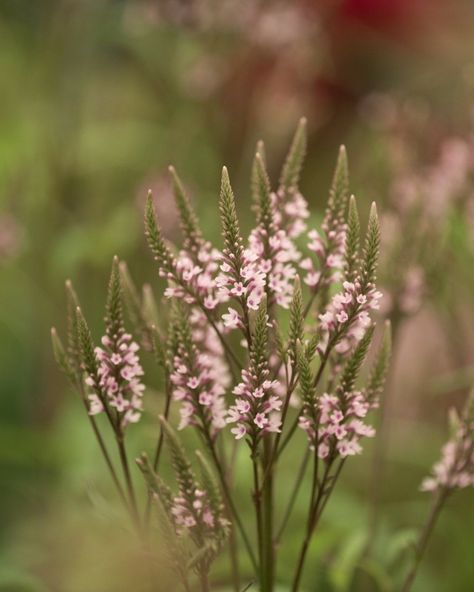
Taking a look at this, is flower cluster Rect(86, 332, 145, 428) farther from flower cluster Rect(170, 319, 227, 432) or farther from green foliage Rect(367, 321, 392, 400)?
green foliage Rect(367, 321, 392, 400)

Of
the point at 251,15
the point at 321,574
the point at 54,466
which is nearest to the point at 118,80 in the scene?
the point at 251,15

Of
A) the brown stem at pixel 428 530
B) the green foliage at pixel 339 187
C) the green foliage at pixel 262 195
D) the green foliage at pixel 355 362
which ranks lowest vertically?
the brown stem at pixel 428 530

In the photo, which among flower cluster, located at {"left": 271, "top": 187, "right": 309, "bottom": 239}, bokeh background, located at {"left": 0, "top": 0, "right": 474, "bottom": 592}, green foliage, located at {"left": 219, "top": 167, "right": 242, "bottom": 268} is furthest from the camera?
bokeh background, located at {"left": 0, "top": 0, "right": 474, "bottom": 592}

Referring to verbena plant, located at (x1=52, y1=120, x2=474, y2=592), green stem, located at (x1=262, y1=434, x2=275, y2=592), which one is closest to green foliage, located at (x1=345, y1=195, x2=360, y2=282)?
verbena plant, located at (x1=52, y1=120, x2=474, y2=592)

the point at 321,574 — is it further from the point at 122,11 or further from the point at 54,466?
the point at 122,11

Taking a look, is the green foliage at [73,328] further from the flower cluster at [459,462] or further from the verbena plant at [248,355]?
the flower cluster at [459,462]

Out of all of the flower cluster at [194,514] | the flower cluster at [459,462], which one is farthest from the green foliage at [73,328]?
the flower cluster at [459,462]

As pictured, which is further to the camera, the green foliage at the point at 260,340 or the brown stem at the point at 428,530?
the brown stem at the point at 428,530
